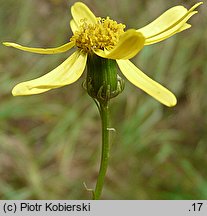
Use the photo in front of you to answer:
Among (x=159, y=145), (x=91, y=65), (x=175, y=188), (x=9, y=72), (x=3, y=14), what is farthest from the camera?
(x=3, y=14)

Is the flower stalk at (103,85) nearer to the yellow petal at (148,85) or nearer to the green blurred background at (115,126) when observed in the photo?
the yellow petal at (148,85)

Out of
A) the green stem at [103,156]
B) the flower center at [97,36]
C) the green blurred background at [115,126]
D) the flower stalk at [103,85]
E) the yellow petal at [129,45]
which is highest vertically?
the yellow petal at [129,45]

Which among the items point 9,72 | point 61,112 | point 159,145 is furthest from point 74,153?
point 9,72

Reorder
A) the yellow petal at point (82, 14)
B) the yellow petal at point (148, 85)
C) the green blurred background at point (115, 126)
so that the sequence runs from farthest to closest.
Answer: the green blurred background at point (115, 126), the yellow petal at point (82, 14), the yellow petal at point (148, 85)

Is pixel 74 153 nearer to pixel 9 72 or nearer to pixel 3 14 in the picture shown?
pixel 9 72

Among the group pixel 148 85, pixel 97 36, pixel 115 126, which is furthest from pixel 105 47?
pixel 115 126

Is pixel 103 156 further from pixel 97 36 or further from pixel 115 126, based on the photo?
pixel 115 126

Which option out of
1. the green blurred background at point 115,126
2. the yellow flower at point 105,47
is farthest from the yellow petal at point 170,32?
the green blurred background at point 115,126
